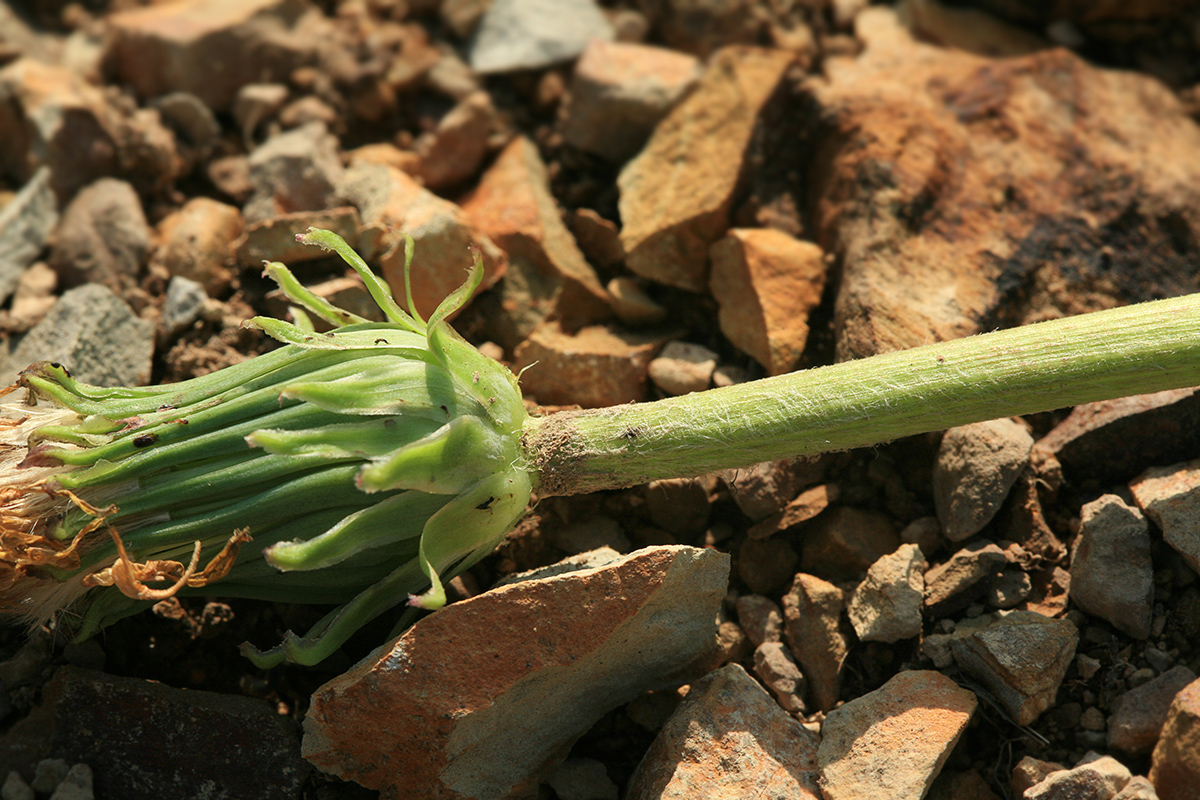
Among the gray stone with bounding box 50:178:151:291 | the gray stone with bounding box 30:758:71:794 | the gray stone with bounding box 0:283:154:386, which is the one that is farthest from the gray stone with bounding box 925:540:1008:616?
the gray stone with bounding box 50:178:151:291

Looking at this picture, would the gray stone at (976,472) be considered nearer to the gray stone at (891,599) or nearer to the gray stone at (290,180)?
the gray stone at (891,599)

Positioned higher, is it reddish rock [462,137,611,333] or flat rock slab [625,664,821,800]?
reddish rock [462,137,611,333]

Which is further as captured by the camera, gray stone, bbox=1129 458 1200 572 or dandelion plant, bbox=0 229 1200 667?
gray stone, bbox=1129 458 1200 572

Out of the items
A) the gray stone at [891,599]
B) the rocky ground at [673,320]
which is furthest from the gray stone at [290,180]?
the gray stone at [891,599]

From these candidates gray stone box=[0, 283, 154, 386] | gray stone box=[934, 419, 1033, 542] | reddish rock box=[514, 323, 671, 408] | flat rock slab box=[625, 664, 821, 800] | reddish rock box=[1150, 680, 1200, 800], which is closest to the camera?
reddish rock box=[1150, 680, 1200, 800]

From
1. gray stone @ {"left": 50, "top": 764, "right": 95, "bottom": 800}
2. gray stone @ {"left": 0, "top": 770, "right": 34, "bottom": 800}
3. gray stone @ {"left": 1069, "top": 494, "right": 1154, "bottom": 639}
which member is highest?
gray stone @ {"left": 1069, "top": 494, "right": 1154, "bottom": 639}

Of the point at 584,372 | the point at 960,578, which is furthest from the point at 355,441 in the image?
the point at 960,578

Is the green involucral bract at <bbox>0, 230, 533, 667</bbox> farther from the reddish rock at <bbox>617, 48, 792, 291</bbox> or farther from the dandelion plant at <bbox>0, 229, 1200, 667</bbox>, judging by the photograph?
the reddish rock at <bbox>617, 48, 792, 291</bbox>
